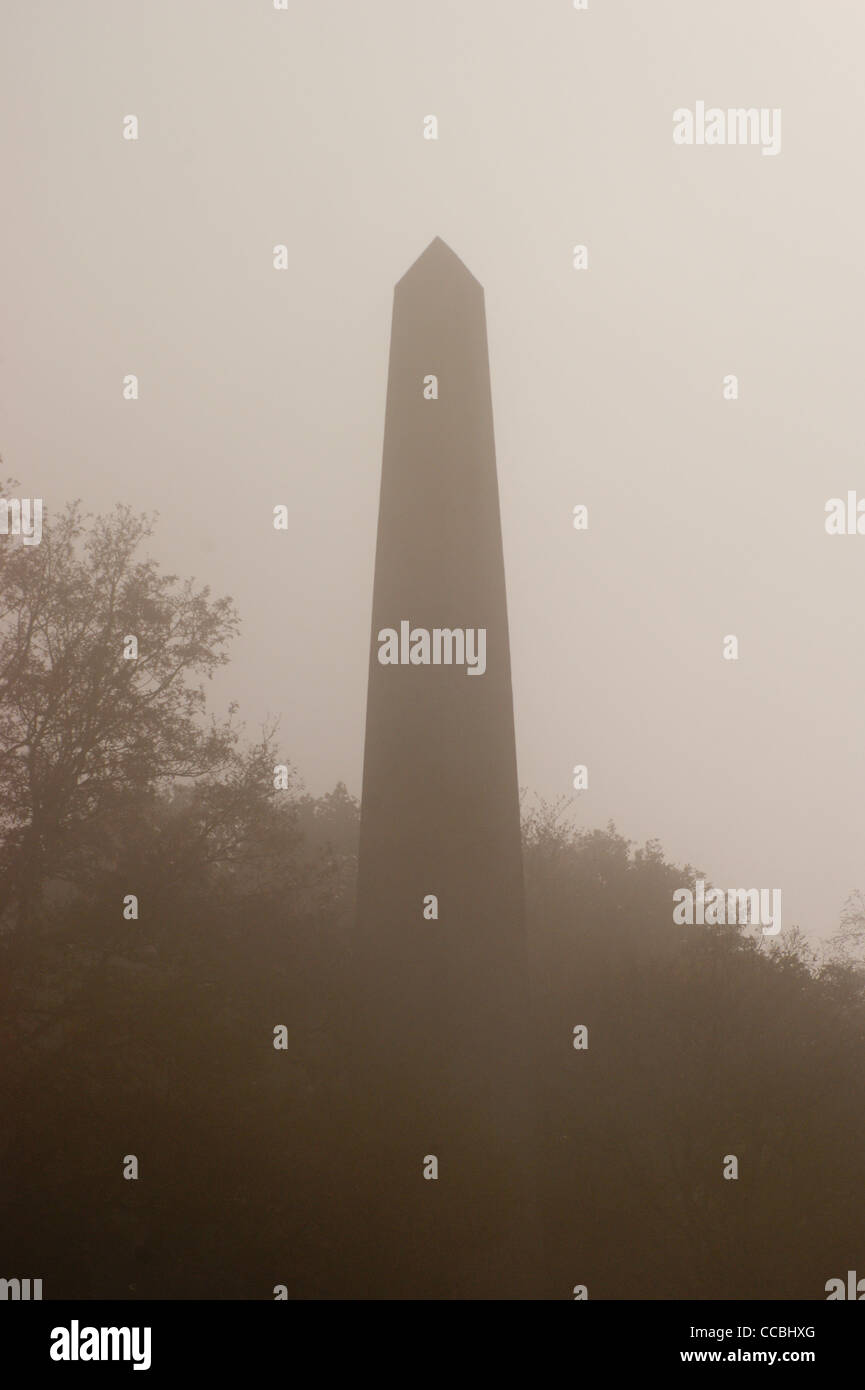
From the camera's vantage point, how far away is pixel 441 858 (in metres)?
13.6

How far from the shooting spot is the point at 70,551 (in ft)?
58.3

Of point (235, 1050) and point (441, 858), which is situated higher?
point (441, 858)

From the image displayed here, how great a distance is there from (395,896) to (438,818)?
3.33 ft

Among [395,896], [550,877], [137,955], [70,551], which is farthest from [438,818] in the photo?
[550,877]

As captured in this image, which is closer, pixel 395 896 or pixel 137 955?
pixel 395 896

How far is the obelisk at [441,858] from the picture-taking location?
1281 cm

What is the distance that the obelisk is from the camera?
1281 centimetres

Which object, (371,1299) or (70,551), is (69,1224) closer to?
(371,1299)

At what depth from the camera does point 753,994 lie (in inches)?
768

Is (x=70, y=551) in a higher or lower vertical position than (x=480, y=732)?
higher
